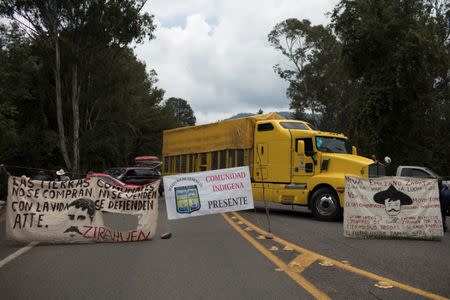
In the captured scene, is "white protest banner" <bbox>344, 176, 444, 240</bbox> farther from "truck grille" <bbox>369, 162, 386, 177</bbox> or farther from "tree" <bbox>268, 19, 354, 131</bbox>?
"tree" <bbox>268, 19, 354, 131</bbox>

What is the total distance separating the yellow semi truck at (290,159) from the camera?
51.4 feet

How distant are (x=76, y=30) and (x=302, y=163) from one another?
22.8 m

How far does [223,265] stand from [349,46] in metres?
28.8

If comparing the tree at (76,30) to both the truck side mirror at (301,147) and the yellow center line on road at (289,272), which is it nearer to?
the truck side mirror at (301,147)

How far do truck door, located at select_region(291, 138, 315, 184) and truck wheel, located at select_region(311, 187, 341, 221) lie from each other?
2.56 ft

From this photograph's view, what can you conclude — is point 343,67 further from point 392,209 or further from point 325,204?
point 392,209

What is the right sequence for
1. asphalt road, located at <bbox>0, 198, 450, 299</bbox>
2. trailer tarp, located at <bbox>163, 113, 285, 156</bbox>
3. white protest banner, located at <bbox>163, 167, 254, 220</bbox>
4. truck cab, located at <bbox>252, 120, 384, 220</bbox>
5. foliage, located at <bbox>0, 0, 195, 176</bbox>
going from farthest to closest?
1. foliage, located at <bbox>0, 0, 195, 176</bbox>
2. trailer tarp, located at <bbox>163, 113, 285, 156</bbox>
3. truck cab, located at <bbox>252, 120, 384, 220</bbox>
4. white protest banner, located at <bbox>163, 167, 254, 220</bbox>
5. asphalt road, located at <bbox>0, 198, 450, 299</bbox>

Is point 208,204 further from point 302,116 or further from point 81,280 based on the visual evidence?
point 302,116

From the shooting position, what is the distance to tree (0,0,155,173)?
110 ft

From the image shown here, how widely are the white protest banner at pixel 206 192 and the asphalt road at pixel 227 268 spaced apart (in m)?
0.61

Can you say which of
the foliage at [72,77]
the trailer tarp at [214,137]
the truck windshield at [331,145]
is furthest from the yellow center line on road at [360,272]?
the foliage at [72,77]

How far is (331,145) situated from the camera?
16.9m

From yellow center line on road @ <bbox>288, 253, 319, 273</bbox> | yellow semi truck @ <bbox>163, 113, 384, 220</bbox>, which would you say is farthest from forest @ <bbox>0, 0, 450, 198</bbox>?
yellow center line on road @ <bbox>288, 253, 319, 273</bbox>

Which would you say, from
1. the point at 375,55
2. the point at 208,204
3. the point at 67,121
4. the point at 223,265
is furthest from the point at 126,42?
the point at 223,265
